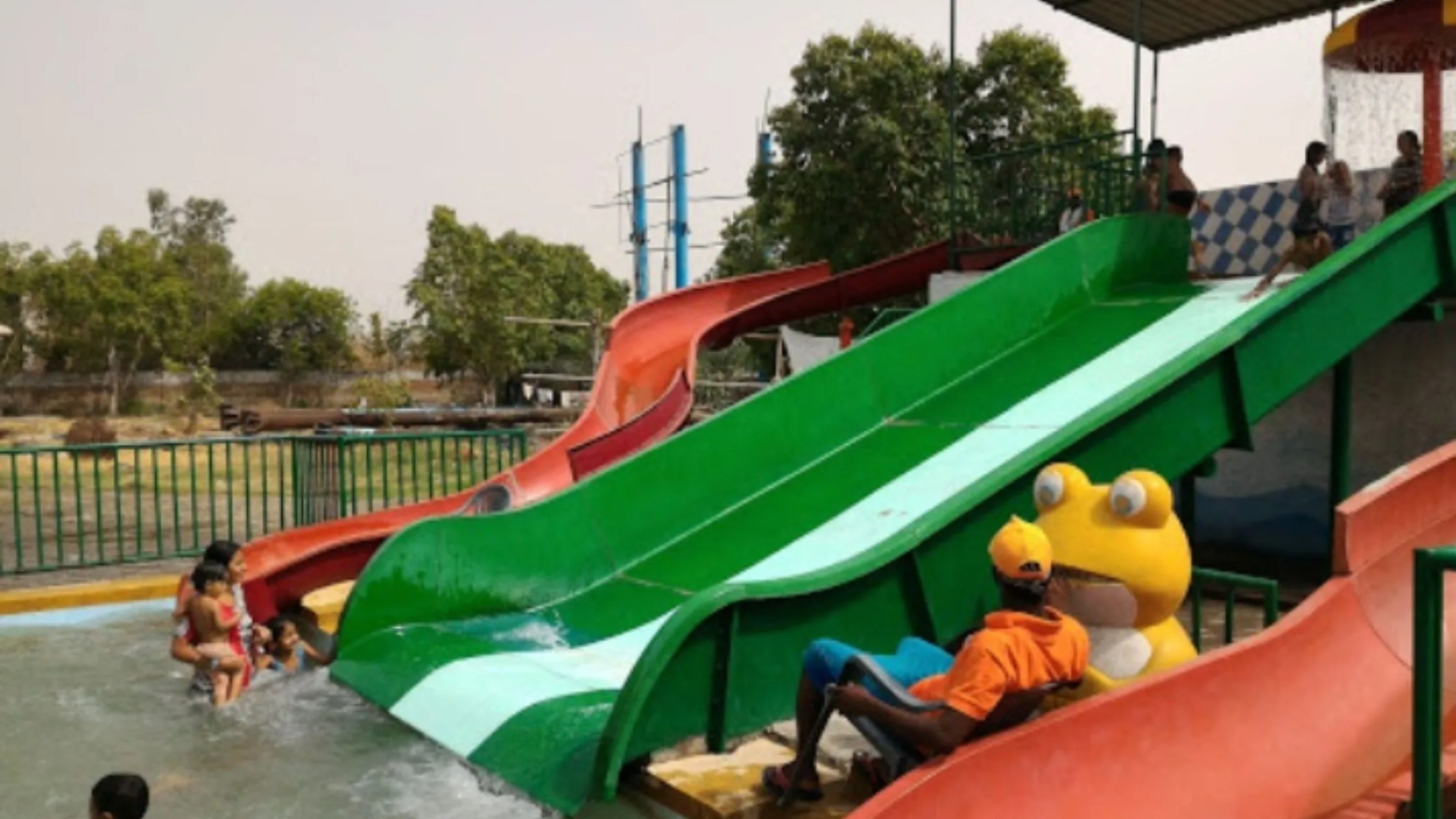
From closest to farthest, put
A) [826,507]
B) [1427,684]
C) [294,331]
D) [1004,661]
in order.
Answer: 1. [1427,684]
2. [1004,661]
3. [826,507]
4. [294,331]

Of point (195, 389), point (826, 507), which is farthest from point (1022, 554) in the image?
point (195, 389)

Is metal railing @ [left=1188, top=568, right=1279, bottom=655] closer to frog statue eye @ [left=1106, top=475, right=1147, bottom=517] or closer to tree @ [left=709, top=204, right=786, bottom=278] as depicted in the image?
frog statue eye @ [left=1106, top=475, right=1147, bottom=517]

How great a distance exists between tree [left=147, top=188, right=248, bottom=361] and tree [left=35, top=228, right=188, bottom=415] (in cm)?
252

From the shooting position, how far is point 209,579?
7.22 meters

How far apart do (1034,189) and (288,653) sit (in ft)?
25.7

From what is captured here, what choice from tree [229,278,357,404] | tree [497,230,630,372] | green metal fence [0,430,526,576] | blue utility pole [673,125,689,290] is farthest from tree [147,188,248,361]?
green metal fence [0,430,526,576]

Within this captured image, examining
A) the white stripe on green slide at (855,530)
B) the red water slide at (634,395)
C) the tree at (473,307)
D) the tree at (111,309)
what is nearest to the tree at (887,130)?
the red water slide at (634,395)

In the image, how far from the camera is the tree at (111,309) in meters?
61.0

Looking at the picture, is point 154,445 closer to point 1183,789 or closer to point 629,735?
point 629,735

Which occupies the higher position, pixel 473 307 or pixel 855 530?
pixel 473 307

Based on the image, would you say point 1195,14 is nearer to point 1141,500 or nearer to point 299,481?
point 1141,500

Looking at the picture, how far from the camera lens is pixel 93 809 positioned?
3766 mm

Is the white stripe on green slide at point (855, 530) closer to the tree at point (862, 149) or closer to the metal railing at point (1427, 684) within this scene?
→ the metal railing at point (1427, 684)

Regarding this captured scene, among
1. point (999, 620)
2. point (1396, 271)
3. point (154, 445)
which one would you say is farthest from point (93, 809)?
point (154, 445)
